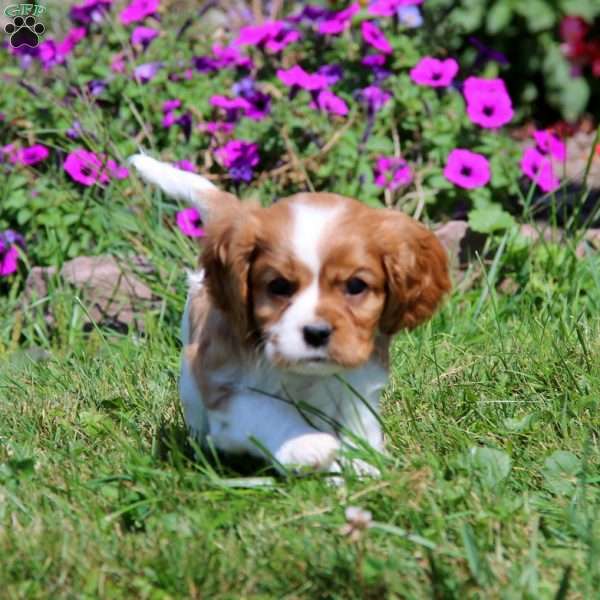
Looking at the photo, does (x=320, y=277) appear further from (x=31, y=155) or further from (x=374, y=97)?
(x=31, y=155)

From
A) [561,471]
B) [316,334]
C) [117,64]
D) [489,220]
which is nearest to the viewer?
[316,334]

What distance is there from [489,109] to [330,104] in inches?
29.8

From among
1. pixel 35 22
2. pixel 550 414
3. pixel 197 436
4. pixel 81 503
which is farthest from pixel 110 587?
pixel 35 22

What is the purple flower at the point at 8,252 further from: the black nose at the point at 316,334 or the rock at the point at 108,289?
the black nose at the point at 316,334

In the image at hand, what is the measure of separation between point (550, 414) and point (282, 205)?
1.15 meters

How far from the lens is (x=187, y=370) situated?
3494 millimetres

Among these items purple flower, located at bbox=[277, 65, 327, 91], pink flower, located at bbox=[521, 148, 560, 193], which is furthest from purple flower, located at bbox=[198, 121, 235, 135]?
pink flower, located at bbox=[521, 148, 560, 193]

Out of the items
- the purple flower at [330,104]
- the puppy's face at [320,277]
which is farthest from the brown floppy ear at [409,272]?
the purple flower at [330,104]

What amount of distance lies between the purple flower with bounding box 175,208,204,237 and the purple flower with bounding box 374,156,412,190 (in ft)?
2.98

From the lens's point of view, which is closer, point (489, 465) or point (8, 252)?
point (489, 465)

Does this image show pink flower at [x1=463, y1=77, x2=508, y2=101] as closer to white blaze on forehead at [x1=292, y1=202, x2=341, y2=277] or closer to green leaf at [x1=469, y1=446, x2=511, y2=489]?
green leaf at [x1=469, y1=446, x2=511, y2=489]

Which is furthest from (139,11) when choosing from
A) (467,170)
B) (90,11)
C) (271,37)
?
(467,170)

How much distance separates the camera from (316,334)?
2.88m

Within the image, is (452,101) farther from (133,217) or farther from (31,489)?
(31,489)
